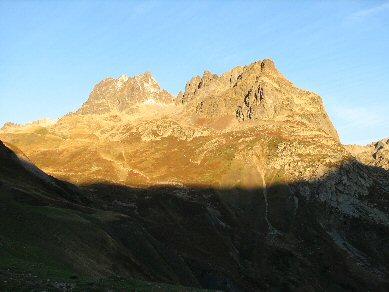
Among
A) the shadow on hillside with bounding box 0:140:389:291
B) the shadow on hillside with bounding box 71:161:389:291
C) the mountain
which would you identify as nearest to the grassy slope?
the shadow on hillside with bounding box 0:140:389:291

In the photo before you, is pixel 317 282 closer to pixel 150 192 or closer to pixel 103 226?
pixel 150 192

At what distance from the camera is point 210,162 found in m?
199

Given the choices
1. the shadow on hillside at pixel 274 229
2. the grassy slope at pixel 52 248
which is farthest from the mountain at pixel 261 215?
the grassy slope at pixel 52 248

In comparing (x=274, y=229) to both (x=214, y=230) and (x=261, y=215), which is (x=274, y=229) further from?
(x=214, y=230)

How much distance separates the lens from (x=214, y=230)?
140875 mm

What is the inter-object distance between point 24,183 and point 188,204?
77538 millimetres

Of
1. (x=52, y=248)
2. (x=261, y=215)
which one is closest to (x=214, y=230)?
(x=261, y=215)

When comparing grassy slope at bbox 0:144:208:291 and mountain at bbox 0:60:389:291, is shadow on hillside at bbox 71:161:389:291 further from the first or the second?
grassy slope at bbox 0:144:208:291

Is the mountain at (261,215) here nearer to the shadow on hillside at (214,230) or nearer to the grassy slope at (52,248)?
the shadow on hillside at (214,230)

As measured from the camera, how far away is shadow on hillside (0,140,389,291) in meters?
59.6

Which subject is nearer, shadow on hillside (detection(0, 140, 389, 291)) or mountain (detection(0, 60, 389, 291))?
shadow on hillside (detection(0, 140, 389, 291))

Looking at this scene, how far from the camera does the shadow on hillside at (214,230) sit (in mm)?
59625

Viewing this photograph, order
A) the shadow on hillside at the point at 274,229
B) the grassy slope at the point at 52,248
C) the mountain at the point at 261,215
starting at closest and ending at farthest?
the grassy slope at the point at 52,248, the shadow on hillside at the point at 274,229, the mountain at the point at 261,215

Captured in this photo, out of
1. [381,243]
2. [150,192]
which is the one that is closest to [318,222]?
[381,243]
